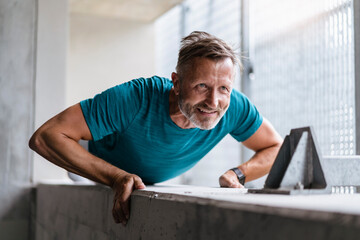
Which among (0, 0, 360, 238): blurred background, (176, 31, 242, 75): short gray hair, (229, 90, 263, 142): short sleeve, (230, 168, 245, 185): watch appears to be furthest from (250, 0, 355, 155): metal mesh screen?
(176, 31, 242, 75): short gray hair

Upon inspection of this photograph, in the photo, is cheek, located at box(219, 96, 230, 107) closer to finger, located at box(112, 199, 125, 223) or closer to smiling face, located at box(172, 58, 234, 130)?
smiling face, located at box(172, 58, 234, 130)

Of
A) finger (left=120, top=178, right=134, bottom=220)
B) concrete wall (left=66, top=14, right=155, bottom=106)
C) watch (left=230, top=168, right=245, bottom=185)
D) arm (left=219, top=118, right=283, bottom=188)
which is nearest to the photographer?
Result: finger (left=120, top=178, right=134, bottom=220)

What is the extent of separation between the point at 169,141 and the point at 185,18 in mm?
3371

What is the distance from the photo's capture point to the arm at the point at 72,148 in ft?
5.67

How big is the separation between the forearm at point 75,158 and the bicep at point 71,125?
0.02m

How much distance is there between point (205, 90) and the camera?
6.26 feet

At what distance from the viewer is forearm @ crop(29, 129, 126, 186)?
1.74 m

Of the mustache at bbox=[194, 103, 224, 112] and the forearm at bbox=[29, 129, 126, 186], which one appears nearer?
the forearm at bbox=[29, 129, 126, 186]

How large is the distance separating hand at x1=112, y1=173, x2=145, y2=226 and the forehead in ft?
1.76

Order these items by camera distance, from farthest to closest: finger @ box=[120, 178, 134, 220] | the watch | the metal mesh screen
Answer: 1. the metal mesh screen
2. the watch
3. finger @ box=[120, 178, 134, 220]

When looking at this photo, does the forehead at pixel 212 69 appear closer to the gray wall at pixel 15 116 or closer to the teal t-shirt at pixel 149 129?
the teal t-shirt at pixel 149 129

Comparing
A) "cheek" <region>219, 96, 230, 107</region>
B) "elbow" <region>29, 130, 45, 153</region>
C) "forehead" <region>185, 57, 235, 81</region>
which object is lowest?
"elbow" <region>29, 130, 45, 153</region>

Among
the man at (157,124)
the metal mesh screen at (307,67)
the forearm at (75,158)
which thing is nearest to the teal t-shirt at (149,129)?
the man at (157,124)

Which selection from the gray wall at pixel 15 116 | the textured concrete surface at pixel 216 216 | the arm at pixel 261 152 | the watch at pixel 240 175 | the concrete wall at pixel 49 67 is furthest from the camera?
the concrete wall at pixel 49 67
